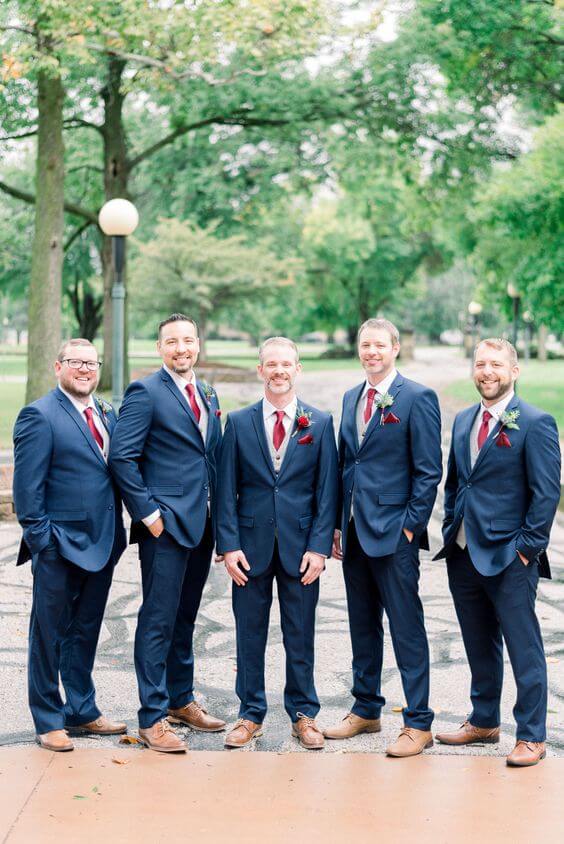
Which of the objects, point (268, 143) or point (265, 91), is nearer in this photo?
point (265, 91)

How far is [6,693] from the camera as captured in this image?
6.14 meters

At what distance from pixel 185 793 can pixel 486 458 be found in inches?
84.2

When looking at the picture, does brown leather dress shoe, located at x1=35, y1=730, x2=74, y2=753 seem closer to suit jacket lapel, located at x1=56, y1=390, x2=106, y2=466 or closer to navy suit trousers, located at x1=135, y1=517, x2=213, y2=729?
navy suit trousers, located at x1=135, y1=517, x2=213, y2=729

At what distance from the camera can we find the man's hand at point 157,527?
5.27 metres

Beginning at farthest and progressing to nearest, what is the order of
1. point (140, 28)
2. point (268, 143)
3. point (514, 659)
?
point (268, 143), point (140, 28), point (514, 659)

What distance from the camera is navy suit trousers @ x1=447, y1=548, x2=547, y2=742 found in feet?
16.9

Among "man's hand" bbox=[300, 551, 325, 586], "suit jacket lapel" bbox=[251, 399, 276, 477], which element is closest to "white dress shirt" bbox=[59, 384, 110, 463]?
"suit jacket lapel" bbox=[251, 399, 276, 477]

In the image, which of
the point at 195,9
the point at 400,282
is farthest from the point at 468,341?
the point at 195,9

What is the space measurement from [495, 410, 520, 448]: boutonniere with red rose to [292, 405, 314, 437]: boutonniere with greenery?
37.7 inches

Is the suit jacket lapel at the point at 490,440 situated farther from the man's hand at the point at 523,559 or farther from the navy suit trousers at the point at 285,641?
the navy suit trousers at the point at 285,641

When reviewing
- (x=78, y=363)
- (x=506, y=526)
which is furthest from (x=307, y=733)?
(x=78, y=363)

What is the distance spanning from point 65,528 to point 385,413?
172 cm

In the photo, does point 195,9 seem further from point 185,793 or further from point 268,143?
point 185,793

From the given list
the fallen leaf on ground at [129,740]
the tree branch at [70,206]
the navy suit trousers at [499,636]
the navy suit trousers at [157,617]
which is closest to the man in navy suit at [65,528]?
the fallen leaf on ground at [129,740]
